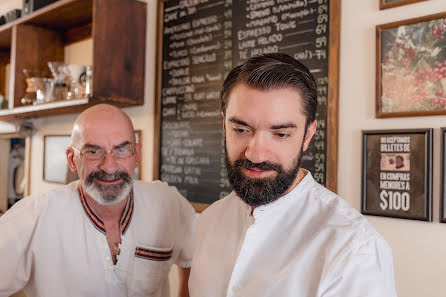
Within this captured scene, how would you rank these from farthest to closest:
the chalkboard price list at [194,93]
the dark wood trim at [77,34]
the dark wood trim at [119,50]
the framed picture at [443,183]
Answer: the dark wood trim at [77,34] < the dark wood trim at [119,50] < the chalkboard price list at [194,93] < the framed picture at [443,183]

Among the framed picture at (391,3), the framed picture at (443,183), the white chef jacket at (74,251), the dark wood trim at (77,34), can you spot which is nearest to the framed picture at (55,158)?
the dark wood trim at (77,34)

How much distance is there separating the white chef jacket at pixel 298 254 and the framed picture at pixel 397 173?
0.50 m

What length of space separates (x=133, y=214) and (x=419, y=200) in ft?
3.69

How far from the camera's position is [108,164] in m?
1.78

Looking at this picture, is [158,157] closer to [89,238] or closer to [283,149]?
[89,238]

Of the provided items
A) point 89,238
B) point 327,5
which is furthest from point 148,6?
point 89,238

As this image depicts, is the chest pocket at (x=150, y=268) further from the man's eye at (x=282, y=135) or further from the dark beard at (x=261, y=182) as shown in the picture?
the man's eye at (x=282, y=135)

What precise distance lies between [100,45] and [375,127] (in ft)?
5.10

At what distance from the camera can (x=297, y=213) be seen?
120 cm

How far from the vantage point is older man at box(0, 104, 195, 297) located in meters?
1.74

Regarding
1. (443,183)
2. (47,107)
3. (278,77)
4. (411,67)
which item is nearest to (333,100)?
(411,67)

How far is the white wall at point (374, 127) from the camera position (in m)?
1.50

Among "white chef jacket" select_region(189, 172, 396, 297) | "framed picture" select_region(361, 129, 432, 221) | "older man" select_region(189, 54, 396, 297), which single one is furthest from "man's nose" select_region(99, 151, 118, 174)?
"framed picture" select_region(361, 129, 432, 221)

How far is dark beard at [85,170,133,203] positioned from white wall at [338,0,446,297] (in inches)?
34.6
